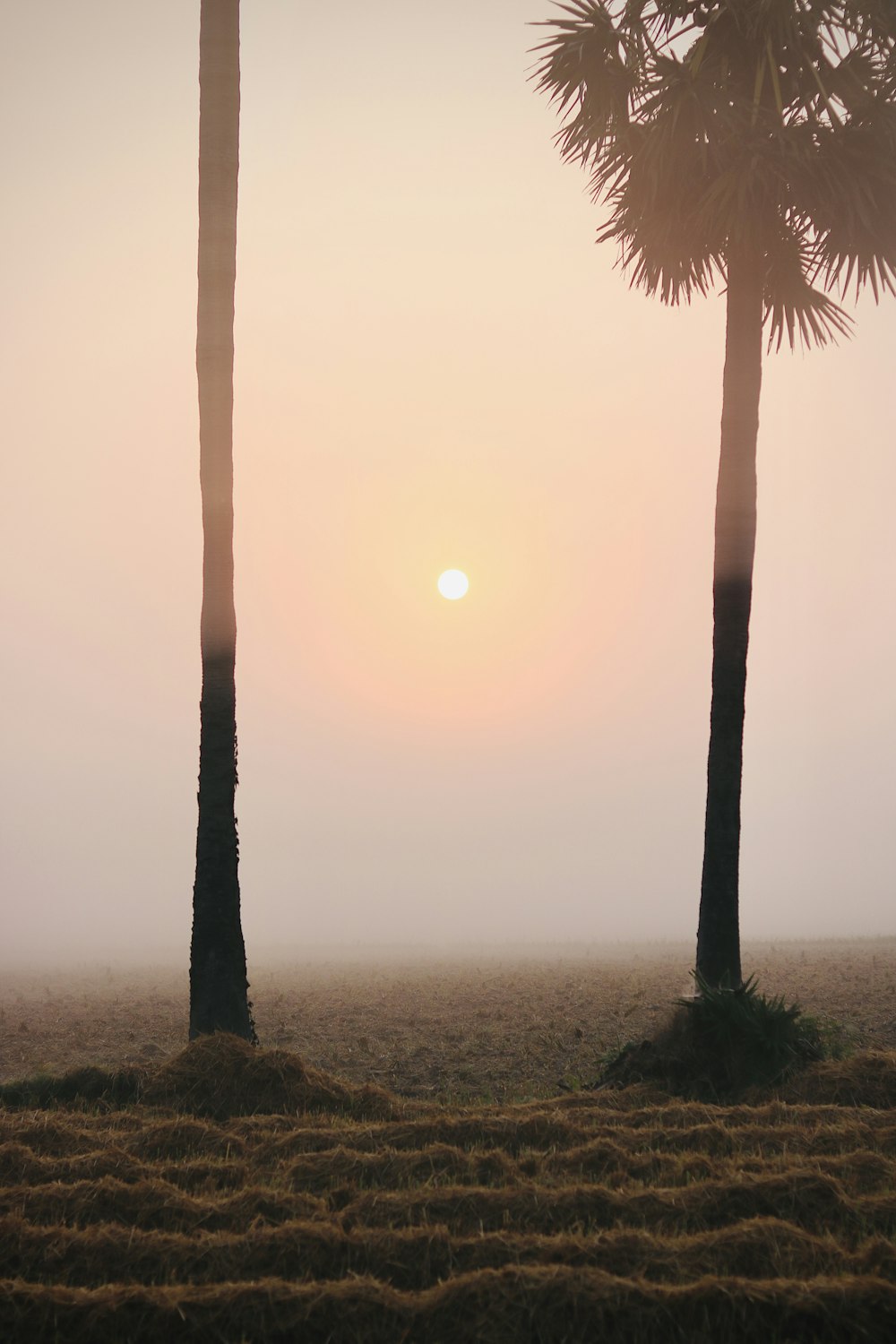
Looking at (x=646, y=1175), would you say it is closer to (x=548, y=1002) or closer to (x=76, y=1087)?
(x=76, y=1087)

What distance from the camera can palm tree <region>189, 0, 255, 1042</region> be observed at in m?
13.9

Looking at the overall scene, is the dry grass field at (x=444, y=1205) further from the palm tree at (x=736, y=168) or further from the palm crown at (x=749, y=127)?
the palm crown at (x=749, y=127)

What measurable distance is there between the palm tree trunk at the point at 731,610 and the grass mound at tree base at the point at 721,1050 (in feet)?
5.25

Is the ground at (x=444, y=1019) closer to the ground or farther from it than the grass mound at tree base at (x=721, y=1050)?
closer to the ground

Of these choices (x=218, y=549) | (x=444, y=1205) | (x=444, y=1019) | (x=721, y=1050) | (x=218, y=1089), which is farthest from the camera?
(x=444, y=1019)

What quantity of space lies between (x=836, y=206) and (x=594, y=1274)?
1481 centimetres

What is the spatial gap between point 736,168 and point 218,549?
357 inches

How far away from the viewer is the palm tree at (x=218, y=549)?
548 inches

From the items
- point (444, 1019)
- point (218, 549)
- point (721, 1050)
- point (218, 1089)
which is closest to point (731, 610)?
point (721, 1050)

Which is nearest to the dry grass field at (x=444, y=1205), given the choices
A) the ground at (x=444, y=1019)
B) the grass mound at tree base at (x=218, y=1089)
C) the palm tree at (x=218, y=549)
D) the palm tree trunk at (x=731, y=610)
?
the grass mound at tree base at (x=218, y=1089)

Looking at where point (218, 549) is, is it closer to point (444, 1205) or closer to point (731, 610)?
point (731, 610)

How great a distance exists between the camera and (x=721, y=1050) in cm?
1245

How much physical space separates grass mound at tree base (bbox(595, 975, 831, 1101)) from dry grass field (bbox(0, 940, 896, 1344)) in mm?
625

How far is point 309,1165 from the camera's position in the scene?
8297mm
